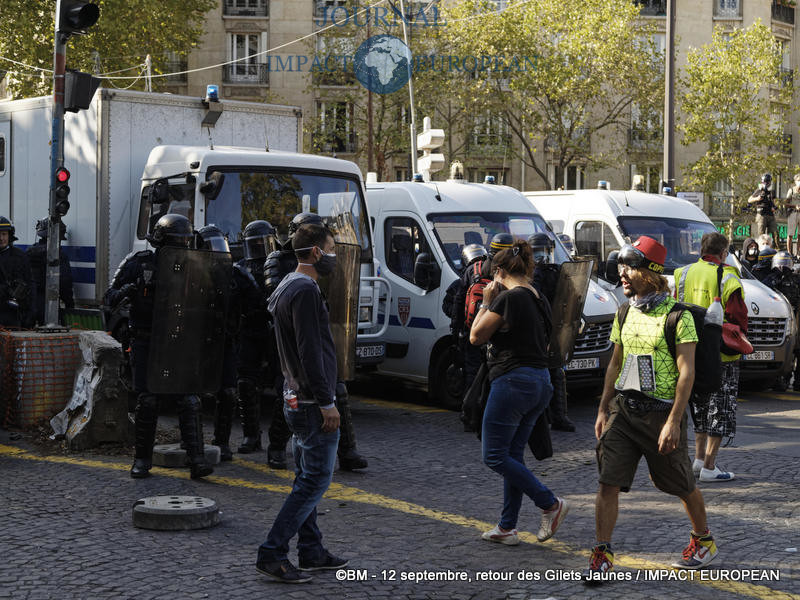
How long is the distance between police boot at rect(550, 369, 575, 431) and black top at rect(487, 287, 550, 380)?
163 inches

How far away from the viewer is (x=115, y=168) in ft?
36.9

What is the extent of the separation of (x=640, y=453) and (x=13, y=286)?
7.52m

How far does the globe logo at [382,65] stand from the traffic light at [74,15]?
74.1ft

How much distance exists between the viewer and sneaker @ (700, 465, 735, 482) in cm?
788

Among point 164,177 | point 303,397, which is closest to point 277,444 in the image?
point 303,397

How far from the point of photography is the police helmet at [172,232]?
7.76 metres

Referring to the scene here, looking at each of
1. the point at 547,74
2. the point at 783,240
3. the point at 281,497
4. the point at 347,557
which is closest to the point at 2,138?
the point at 281,497

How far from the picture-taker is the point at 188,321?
775 cm

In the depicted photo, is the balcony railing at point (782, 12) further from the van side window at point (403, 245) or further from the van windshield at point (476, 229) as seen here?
the van side window at point (403, 245)

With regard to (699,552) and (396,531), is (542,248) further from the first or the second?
(699,552)

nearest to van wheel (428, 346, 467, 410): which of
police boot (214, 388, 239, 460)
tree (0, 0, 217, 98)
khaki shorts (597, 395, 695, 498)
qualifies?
police boot (214, 388, 239, 460)

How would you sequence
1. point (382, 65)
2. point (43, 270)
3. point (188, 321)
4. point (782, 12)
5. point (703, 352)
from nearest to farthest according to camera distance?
point (703, 352)
point (188, 321)
point (43, 270)
point (382, 65)
point (782, 12)

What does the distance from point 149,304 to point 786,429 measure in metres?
6.23

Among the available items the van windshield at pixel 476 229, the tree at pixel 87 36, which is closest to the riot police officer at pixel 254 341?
the van windshield at pixel 476 229
